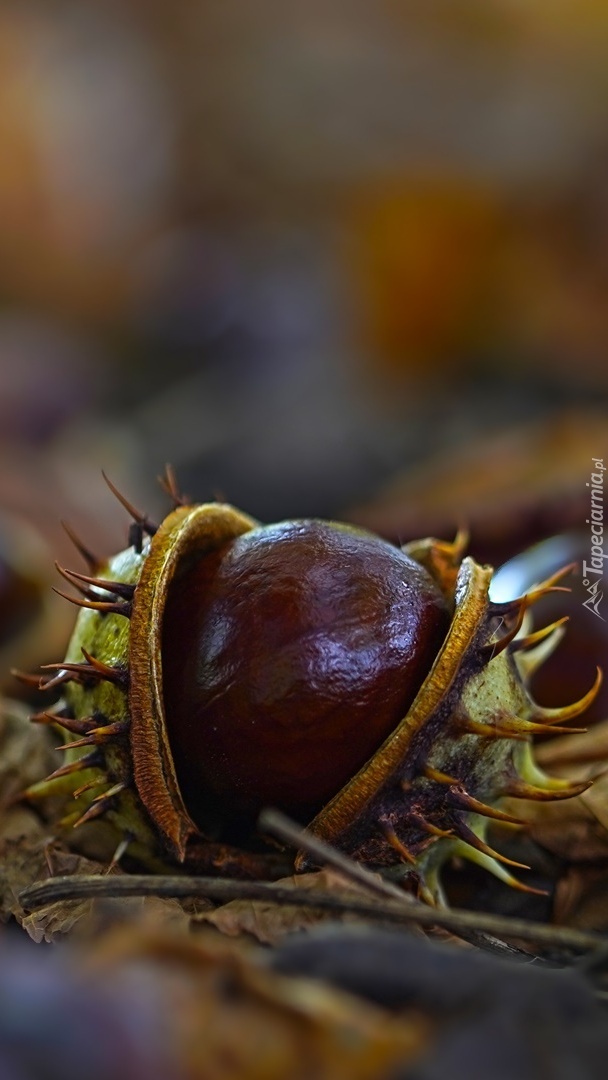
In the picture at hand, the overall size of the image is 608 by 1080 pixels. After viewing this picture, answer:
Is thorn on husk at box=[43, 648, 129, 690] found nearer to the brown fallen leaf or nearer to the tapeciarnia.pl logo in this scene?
the brown fallen leaf

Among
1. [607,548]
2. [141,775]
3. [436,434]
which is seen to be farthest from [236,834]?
[436,434]

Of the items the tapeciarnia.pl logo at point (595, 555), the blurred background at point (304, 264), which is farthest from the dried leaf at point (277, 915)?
the blurred background at point (304, 264)

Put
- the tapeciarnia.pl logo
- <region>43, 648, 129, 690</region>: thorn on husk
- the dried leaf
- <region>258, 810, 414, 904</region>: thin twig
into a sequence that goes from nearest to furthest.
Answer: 1. <region>258, 810, 414, 904</region>: thin twig
2. the dried leaf
3. <region>43, 648, 129, 690</region>: thorn on husk
4. the tapeciarnia.pl logo

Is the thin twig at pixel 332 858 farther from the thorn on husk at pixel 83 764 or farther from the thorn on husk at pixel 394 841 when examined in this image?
the thorn on husk at pixel 83 764

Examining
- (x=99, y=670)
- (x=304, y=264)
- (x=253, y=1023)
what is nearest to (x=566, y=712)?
(x=99, y=670)

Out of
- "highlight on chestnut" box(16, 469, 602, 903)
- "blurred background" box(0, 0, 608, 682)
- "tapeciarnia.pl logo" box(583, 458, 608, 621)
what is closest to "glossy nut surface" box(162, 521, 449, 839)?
"highlight on chestnut" box(16, 469, 602, 903)

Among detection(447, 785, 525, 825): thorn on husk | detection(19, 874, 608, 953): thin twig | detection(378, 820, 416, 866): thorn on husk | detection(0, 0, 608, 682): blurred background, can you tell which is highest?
detection(19, 874, 608, 953): thin twig
